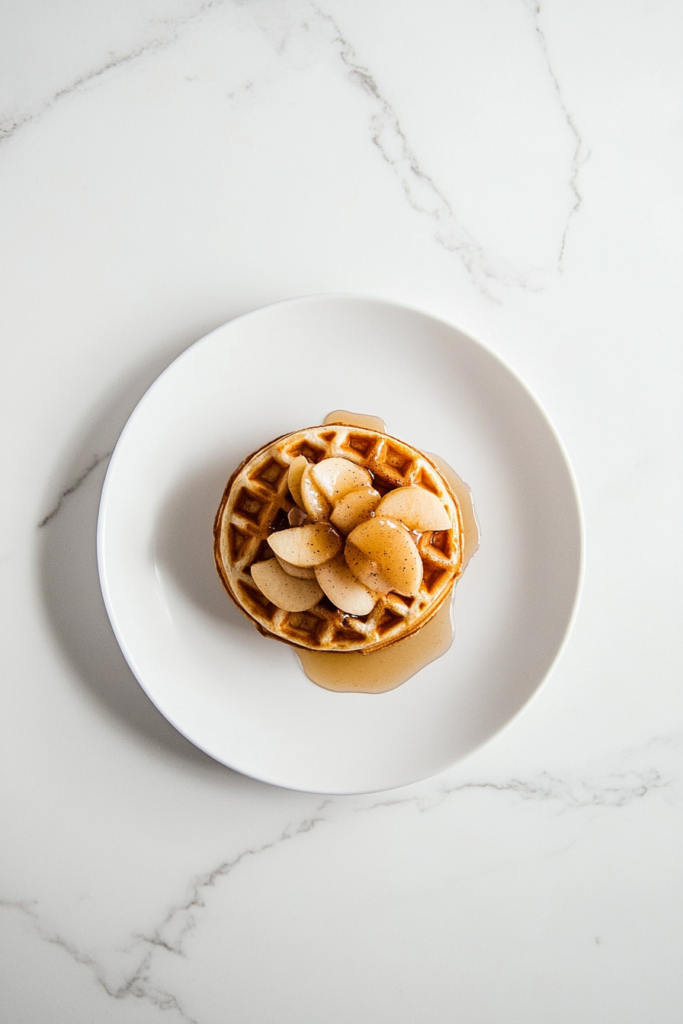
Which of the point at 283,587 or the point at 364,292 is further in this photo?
the point at 364,292

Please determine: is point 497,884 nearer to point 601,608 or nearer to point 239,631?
point 601,608

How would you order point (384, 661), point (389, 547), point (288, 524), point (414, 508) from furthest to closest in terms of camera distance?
point (384, 661) < point (288, 524) < point (414, 508) < point (389, 547)

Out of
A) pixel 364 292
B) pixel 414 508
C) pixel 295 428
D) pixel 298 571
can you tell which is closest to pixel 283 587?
pixel 298 571

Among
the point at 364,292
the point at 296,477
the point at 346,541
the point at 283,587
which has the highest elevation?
the point at 364,292

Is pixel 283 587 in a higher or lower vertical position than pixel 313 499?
lower

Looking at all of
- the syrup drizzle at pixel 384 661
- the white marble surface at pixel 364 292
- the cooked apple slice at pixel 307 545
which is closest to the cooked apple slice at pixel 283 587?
the cooked apple slice at pixel 307 545

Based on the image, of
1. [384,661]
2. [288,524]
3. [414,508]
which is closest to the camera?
[414,508]

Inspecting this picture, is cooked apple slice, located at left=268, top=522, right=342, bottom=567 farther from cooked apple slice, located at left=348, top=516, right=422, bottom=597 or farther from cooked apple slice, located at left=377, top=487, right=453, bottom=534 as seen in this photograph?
cooked apple slice, located at left=377, top=487, right=453, bottom=534

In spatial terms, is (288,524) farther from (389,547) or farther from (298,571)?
(389,547)
